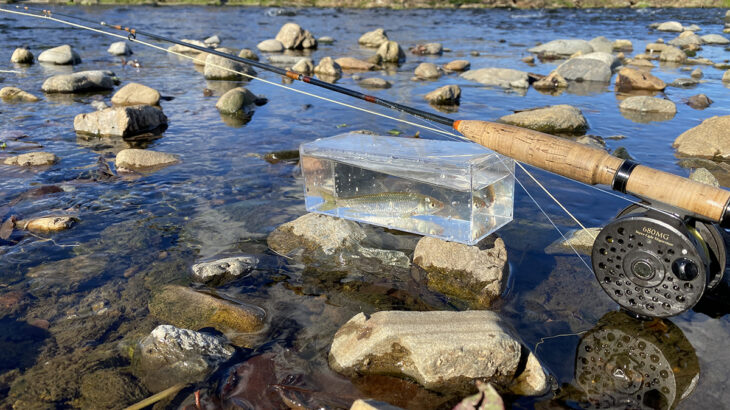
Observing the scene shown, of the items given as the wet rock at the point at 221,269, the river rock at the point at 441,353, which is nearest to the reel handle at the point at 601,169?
the river rock at the point at 441,353

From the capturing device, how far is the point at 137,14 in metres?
33.8

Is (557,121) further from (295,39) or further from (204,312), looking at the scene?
(295,39)

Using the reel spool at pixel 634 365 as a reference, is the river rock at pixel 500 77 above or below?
above

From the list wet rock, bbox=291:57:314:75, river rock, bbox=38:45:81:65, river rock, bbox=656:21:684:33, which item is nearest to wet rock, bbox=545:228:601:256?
wet rock, bbox=291:57:314:75

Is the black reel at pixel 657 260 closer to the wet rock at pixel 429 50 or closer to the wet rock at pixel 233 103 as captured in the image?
the wet rock at pixel 233 103

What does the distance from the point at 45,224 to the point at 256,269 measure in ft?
7.81

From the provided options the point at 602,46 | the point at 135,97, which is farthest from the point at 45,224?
the point at 602,46

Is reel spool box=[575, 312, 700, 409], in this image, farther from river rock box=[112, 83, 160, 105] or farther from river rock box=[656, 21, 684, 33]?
river rock box=[656, 21, 684, 33]

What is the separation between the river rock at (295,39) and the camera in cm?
2055

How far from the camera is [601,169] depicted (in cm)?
Result: 354

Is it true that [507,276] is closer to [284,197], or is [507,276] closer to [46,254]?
[284,197]

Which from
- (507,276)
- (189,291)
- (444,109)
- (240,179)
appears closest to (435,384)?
(507,276)

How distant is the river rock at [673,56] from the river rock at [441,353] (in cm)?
1774

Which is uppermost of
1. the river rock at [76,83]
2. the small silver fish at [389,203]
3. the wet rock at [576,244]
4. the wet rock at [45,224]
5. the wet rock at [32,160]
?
the river rock at [76,83]
